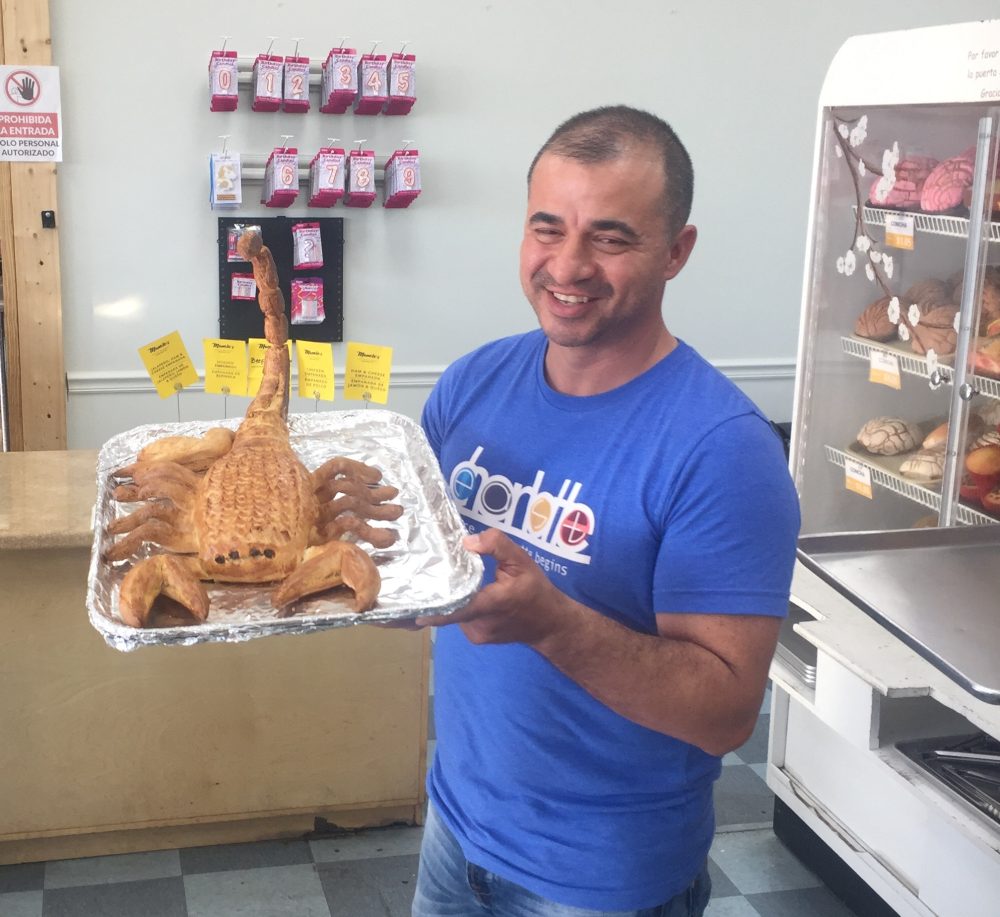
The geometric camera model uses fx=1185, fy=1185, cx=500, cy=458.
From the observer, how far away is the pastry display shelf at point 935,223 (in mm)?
2809

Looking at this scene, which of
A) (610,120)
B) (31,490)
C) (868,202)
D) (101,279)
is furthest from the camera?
(101,279)

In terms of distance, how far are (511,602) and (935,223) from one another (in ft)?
7.10

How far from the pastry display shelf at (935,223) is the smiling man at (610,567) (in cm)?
159

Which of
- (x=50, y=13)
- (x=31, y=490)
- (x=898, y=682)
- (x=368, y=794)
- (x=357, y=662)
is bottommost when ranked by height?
(x=368, y=794)

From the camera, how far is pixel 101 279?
454 centimetres

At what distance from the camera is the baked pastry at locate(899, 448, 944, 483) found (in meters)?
3.10

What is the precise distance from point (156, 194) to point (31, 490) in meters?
1.96

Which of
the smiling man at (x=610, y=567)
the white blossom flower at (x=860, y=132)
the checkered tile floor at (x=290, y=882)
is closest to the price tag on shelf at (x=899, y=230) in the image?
the white blossom flower at (x=860, y=132)

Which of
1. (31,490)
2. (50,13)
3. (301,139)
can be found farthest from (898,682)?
(50,13)

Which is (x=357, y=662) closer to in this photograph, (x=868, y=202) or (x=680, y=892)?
(x=680, y=892)

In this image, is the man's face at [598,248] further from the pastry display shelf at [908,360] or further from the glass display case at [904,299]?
the pastry display shelf at [908,360]

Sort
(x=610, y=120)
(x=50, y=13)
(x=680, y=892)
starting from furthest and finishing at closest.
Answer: (x=50, y=13) < (x=680, y=892) < (x=610, y=120)

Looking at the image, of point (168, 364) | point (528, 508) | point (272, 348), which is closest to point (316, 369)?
point (168, 364)

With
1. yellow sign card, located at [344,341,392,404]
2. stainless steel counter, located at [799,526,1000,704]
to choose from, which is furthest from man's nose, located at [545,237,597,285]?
yellow sign card, located at [344,341,392,404]
